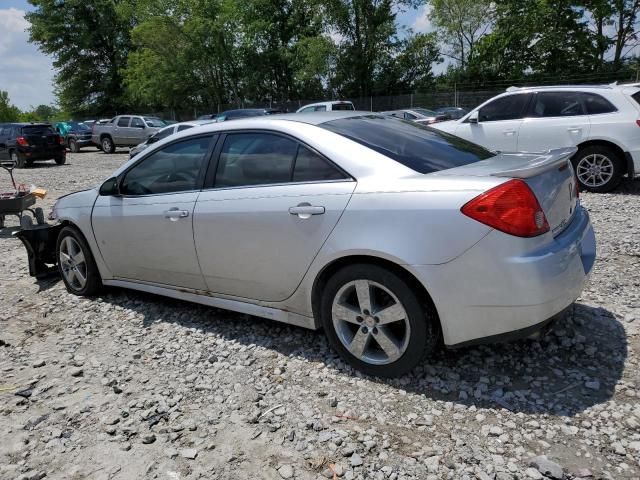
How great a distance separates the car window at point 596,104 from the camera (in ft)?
26.0

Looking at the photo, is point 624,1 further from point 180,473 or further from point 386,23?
point 180,473

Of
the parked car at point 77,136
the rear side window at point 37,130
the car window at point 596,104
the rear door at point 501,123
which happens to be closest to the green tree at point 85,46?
the parked car at point 77,136

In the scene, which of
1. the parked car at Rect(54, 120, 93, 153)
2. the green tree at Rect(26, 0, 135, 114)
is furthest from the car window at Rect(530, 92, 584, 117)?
the green tree at Rect(26, 0, 135, 114)

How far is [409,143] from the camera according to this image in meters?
3.33

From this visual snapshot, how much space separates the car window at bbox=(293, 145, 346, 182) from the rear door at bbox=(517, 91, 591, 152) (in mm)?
6092

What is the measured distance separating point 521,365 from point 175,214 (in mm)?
2552

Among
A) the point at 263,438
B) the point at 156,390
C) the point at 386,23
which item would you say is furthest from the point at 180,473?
the point at 386,23

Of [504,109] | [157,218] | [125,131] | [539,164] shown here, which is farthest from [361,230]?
[125,131]

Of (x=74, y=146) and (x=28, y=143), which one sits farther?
(x=74, y=146)

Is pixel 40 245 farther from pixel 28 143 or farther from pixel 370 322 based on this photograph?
pixel 28 143

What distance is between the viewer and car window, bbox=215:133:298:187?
3.34 metres

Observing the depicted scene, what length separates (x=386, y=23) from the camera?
3509cm

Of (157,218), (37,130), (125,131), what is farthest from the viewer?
(125,131)

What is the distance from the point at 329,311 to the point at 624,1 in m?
38.3
